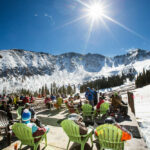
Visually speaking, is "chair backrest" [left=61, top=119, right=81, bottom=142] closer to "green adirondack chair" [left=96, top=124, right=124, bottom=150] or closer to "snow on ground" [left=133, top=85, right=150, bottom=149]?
"green adirondack chair" [left=96, top=124, right=124, bottom=150]

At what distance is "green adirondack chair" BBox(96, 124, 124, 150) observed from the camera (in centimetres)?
272

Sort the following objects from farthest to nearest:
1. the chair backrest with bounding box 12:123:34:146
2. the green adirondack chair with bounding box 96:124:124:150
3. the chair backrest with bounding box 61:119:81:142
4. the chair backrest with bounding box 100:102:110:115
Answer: the chair backrest with bounding box 100:102:110:115
the chair backrest with bounding box 61:119:81:142
the chair backrest with bounding box 12:123:34:146
the green adirondack chair with bounding box 96:124:124:150

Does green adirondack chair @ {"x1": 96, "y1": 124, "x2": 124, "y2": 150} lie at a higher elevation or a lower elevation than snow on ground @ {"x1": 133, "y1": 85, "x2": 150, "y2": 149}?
higher

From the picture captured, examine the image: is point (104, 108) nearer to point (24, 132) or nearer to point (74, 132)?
point (74, 132)

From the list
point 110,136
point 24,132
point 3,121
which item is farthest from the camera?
point 3,121

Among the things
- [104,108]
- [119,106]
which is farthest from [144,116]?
[104,108]

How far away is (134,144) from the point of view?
3.83m

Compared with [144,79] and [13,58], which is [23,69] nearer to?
[13,58]

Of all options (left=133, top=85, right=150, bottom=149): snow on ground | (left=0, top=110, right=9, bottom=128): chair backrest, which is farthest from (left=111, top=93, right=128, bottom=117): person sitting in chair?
(left=0, top=110, right=9, bottom=128): chair backrest

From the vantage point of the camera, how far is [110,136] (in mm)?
2779

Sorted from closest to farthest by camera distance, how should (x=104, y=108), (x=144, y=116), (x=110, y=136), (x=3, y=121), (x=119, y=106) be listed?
(x=110, y=136), (x=3, y=121), (x=104, y=108), (x=119, y=106), (x=144, y=116)

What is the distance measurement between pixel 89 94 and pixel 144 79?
6337 centimetres

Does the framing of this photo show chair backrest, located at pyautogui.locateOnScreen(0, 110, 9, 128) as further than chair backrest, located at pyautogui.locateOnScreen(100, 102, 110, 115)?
No

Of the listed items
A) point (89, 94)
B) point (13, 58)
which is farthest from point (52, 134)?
point (13, 58)
